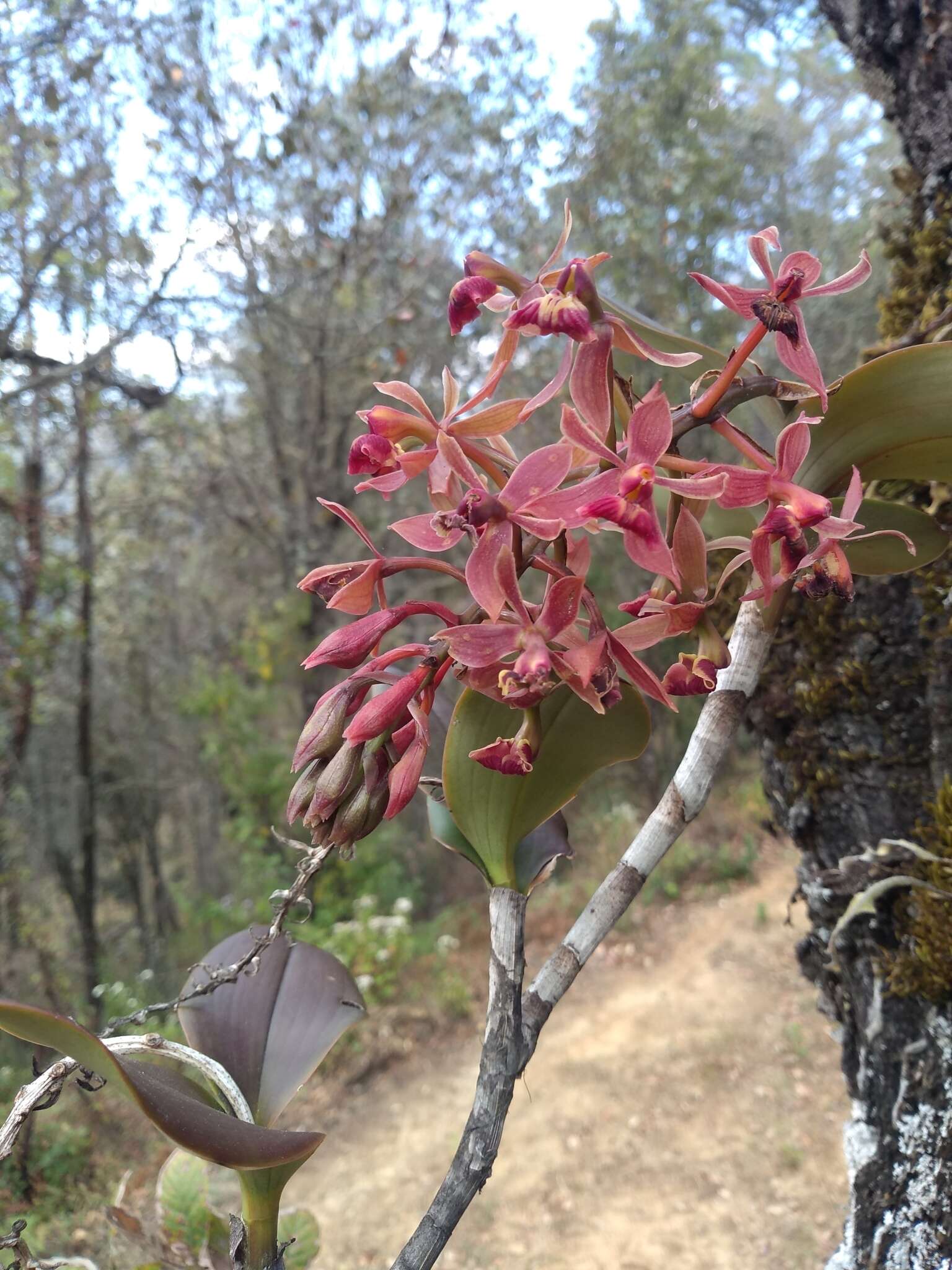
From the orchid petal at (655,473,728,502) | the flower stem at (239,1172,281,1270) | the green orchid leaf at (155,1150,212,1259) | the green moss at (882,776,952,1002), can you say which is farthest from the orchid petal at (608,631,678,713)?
the green orchid leaf at (155,1150,212,1259)

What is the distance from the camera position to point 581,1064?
11.9ft

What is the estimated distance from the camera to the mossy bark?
94cm

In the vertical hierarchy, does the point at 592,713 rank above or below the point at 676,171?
below

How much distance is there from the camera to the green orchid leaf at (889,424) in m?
0.58

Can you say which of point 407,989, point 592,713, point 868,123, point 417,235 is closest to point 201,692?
point 407,989

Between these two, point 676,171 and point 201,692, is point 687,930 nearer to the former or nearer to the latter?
point 201,692

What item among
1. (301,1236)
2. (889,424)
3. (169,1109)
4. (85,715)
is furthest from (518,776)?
(85,715)

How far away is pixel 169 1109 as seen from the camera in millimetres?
437

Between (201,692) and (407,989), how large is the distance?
286 cm

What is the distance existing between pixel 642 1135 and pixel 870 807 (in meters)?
2.55

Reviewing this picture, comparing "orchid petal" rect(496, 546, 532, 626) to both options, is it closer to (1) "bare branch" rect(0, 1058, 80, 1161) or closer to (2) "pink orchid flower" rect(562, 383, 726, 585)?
(2) "pink orchid flower" rect(562, 383, 726, 585)

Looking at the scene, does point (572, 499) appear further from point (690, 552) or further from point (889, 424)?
point (889, 424)

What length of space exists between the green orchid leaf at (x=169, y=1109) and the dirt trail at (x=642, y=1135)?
1.99 m

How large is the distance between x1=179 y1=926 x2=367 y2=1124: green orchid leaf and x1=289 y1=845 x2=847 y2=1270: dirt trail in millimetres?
1793
